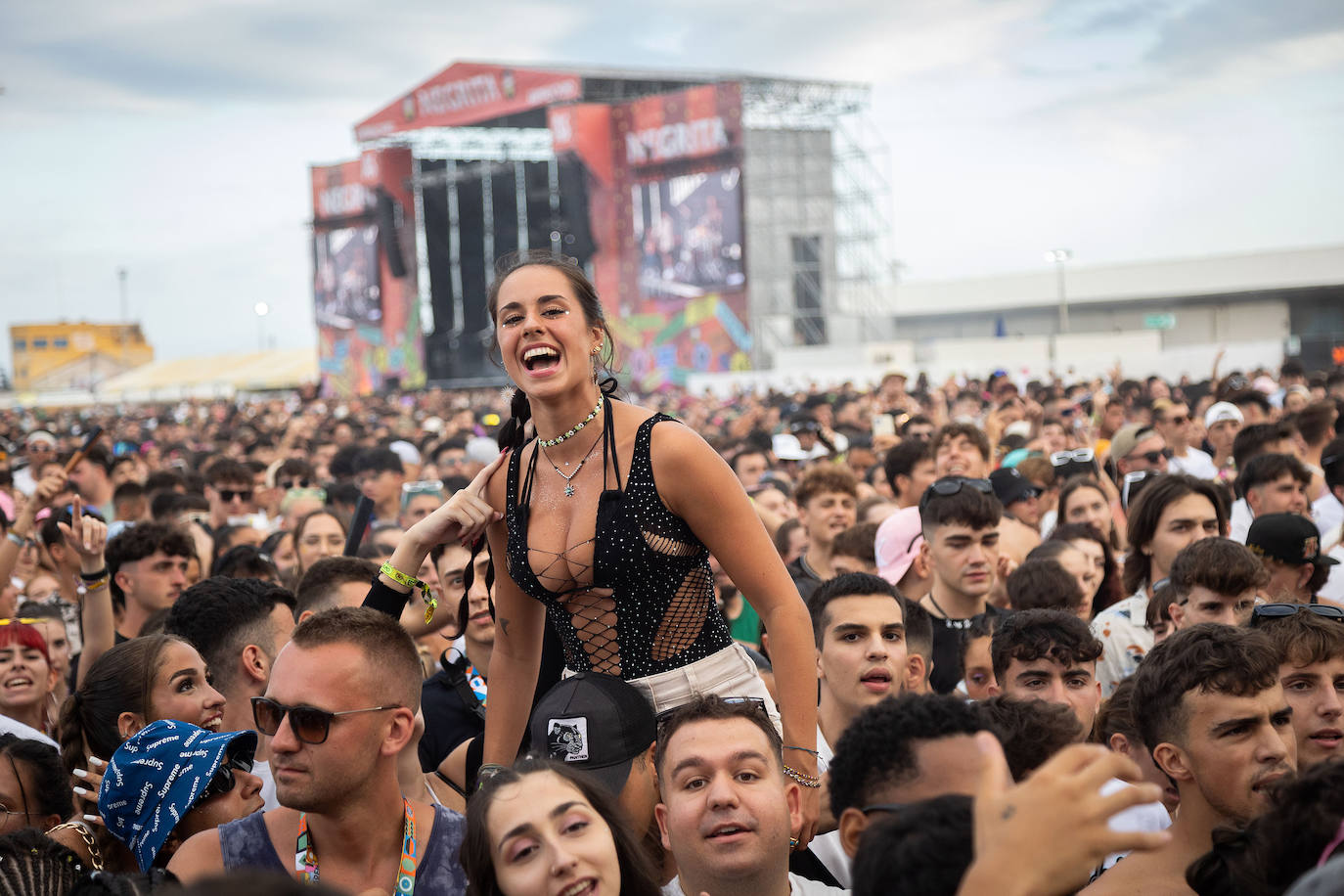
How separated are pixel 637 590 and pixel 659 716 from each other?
0.31 meters

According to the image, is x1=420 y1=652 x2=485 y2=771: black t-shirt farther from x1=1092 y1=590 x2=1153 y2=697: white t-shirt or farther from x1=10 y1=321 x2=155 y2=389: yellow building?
x1=10 y1=321 x2=155 y2=389: yellow building

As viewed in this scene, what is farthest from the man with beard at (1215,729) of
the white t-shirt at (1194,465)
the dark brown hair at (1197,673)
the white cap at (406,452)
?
the white cap at (406,452)

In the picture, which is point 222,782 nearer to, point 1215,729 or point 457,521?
point 457,521

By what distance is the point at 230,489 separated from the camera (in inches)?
354

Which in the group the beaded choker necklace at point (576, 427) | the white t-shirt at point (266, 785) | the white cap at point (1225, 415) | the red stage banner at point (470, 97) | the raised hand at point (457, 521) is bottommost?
the white t-shirt at point (266, 785)

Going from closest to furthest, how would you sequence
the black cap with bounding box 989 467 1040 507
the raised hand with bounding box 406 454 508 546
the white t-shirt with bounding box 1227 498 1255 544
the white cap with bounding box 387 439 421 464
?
the raised hand with bounding box 406 454 508 546, the white t-shirt with bounding box 1227 498 1255 544, the black cap with bounding box 989 467 1040 507, the white cap with bounding box 387 439 421 464

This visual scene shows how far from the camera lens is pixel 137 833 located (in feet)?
9.86

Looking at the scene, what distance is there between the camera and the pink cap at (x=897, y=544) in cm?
580

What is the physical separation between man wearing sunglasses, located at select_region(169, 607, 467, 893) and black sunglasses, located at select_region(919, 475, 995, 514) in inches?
125

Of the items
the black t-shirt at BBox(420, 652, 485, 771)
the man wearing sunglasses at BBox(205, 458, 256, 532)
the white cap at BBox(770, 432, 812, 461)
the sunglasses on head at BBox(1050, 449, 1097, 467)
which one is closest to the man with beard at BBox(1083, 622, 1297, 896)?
the black t-shirt at BBox(420, 652, 485, 771)

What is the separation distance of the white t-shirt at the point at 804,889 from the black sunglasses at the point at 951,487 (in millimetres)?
2752

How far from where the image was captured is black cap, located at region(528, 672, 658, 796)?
294 cm

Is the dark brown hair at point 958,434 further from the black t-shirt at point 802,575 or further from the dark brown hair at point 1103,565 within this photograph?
the black t-shirt at point 802,575

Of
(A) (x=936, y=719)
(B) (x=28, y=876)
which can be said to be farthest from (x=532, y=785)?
(B) (x=28, y=876)
